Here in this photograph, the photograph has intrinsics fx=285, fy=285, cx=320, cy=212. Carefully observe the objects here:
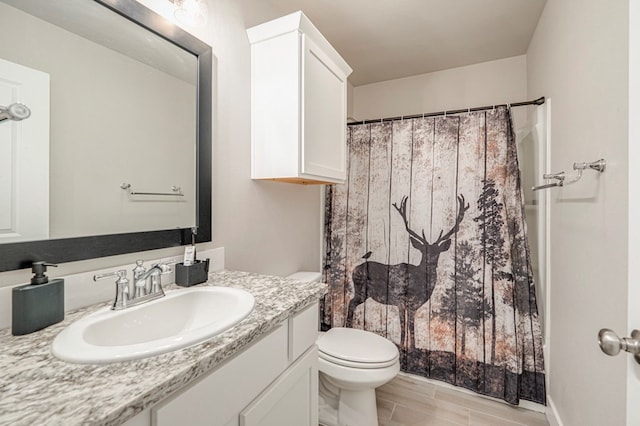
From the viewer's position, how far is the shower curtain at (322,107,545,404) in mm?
1740

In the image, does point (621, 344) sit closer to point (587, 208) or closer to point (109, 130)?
point (587, 208)

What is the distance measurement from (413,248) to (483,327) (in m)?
0.64

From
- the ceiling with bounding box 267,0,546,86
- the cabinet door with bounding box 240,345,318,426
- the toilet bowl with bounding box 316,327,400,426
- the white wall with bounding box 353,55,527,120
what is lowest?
the toilet bowl with bounding box 316,327,400,426

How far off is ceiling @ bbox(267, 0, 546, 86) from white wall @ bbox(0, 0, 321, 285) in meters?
0.46

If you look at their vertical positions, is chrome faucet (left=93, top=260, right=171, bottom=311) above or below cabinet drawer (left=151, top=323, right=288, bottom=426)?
above

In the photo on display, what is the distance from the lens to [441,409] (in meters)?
1.74

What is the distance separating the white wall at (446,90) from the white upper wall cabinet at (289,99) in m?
1.30

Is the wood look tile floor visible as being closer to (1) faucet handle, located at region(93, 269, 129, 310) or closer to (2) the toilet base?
(2) the toilet base

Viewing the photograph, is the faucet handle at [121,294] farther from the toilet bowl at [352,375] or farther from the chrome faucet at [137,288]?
the toilet bowl at [352,375]

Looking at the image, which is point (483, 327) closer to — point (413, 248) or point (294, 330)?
point (413, 248)

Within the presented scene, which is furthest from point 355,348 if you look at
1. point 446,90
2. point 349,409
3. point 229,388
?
point 446,90

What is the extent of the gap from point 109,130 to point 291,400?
1089 millimetres

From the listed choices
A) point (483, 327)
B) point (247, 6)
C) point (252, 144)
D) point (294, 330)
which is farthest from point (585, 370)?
point (247, 6)

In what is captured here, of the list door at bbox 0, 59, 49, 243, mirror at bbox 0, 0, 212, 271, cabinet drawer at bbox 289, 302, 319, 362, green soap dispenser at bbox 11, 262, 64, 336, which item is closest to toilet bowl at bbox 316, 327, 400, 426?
cabinet drawer at bbox 289, 302, 319, 362
